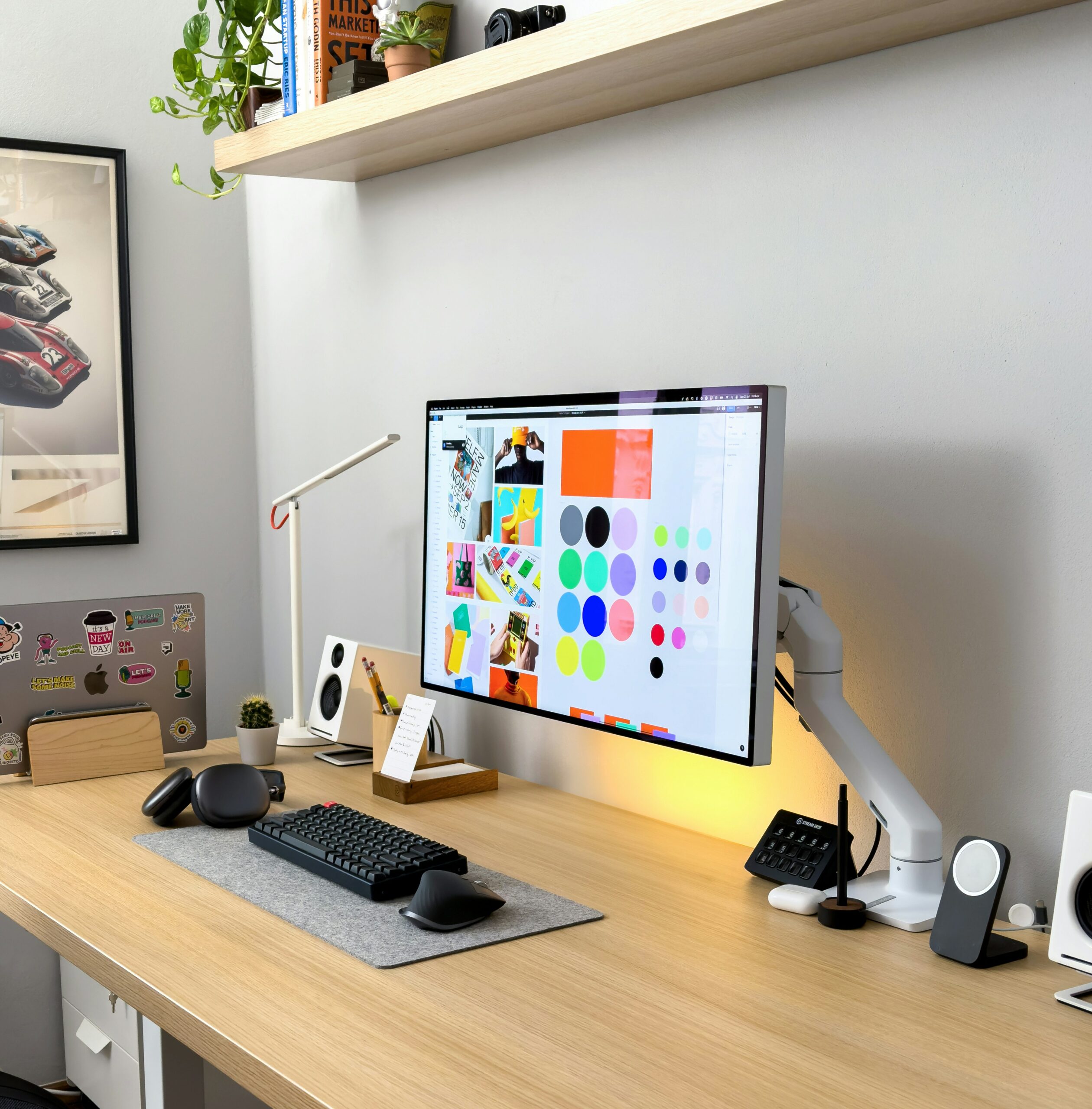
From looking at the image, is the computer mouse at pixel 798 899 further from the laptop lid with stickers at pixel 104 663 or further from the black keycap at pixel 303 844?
the laptop lid with stickers at pixel 104 663

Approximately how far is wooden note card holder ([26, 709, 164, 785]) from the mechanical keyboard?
1.37ft

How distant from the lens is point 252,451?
2500 millimetres

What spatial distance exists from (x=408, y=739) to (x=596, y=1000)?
70 cm

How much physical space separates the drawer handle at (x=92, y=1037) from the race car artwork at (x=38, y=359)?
1.11m

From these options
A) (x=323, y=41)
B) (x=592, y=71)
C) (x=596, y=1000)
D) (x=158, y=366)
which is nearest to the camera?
(x=596, y=1000)

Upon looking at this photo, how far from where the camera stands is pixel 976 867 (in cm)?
106

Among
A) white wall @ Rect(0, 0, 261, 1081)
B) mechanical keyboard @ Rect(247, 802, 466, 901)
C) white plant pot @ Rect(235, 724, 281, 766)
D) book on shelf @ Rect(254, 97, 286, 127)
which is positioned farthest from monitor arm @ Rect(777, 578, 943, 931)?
white wall @ Rect(0, 0, 261, 1081)

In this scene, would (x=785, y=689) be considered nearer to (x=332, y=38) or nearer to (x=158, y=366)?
(x=332, y=38)

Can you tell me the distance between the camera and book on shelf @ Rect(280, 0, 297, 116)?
5.98ft

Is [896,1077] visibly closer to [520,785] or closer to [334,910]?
[334,910]

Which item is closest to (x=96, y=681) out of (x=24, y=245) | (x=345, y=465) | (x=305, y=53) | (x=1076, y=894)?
(x=345, y=465)

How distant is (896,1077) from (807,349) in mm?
814

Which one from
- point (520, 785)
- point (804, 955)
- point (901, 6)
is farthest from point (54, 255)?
point (804, 955)

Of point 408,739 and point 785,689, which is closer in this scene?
point 785,689
